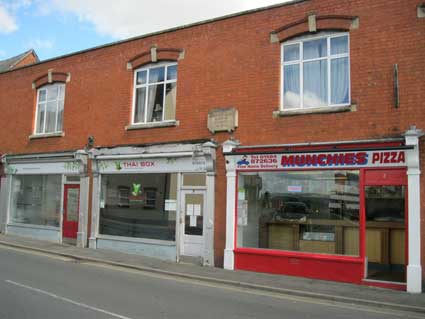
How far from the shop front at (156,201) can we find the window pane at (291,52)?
3.26m

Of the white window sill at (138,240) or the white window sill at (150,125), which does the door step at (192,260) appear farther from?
the white window sill at (150,125)

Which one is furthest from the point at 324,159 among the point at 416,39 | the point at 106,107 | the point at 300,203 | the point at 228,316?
the point at 106,107

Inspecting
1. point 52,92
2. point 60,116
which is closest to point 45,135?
point 60,116

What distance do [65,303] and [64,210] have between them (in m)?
10.0

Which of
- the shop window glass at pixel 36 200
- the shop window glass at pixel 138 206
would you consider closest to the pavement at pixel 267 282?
the shop window glass at pixel 138 206

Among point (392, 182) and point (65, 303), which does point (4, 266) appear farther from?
point (392, 182)

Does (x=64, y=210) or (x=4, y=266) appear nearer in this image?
(x=4, y=266)

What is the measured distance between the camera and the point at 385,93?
35.0ft

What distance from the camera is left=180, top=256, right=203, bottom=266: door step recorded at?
42.3 ft

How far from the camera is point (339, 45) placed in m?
11.5

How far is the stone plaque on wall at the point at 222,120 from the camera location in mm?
12653

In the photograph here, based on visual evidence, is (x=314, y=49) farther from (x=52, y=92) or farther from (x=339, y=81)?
(x=52, y=92)

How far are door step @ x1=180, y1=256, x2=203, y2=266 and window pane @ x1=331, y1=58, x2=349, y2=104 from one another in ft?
19.2

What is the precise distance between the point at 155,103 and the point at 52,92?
575cm
